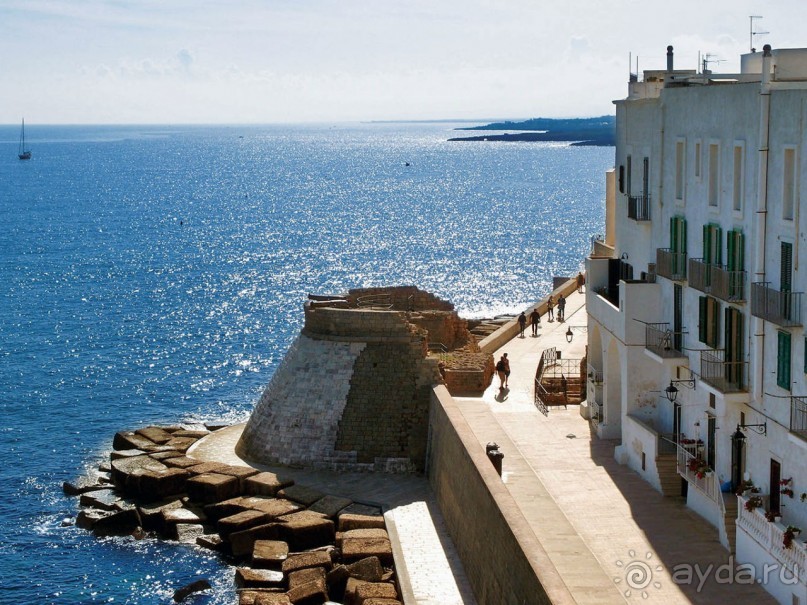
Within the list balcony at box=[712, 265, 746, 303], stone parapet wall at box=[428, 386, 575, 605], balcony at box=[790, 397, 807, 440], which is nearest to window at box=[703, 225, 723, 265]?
balcony at box=[712, 265, 746, 303]

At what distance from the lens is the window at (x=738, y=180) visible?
2914 cm

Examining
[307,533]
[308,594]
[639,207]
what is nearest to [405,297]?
[307,533]

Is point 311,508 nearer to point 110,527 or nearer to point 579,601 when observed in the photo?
point 110,527

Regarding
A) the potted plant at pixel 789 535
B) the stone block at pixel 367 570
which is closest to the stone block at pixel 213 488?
the stone block at pixel 367 570

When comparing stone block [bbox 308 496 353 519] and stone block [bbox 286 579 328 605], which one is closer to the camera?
stone block [bbox 286 579 328 605]

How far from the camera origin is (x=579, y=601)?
25.3m

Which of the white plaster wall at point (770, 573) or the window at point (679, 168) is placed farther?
the window at point (679, 168)

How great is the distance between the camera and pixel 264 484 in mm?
40844

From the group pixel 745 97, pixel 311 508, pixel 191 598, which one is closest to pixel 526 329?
pixel 311 508

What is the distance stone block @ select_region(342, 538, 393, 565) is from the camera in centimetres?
3509

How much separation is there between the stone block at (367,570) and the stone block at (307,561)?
1.25 metres

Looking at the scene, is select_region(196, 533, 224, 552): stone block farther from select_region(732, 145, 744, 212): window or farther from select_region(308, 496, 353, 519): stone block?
select_region(732, 145, 744, 212): window

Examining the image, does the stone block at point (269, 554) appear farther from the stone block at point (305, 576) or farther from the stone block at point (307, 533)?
the stone block at point (305, 576)

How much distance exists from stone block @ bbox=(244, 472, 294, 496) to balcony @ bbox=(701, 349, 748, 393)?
15.7 meters
